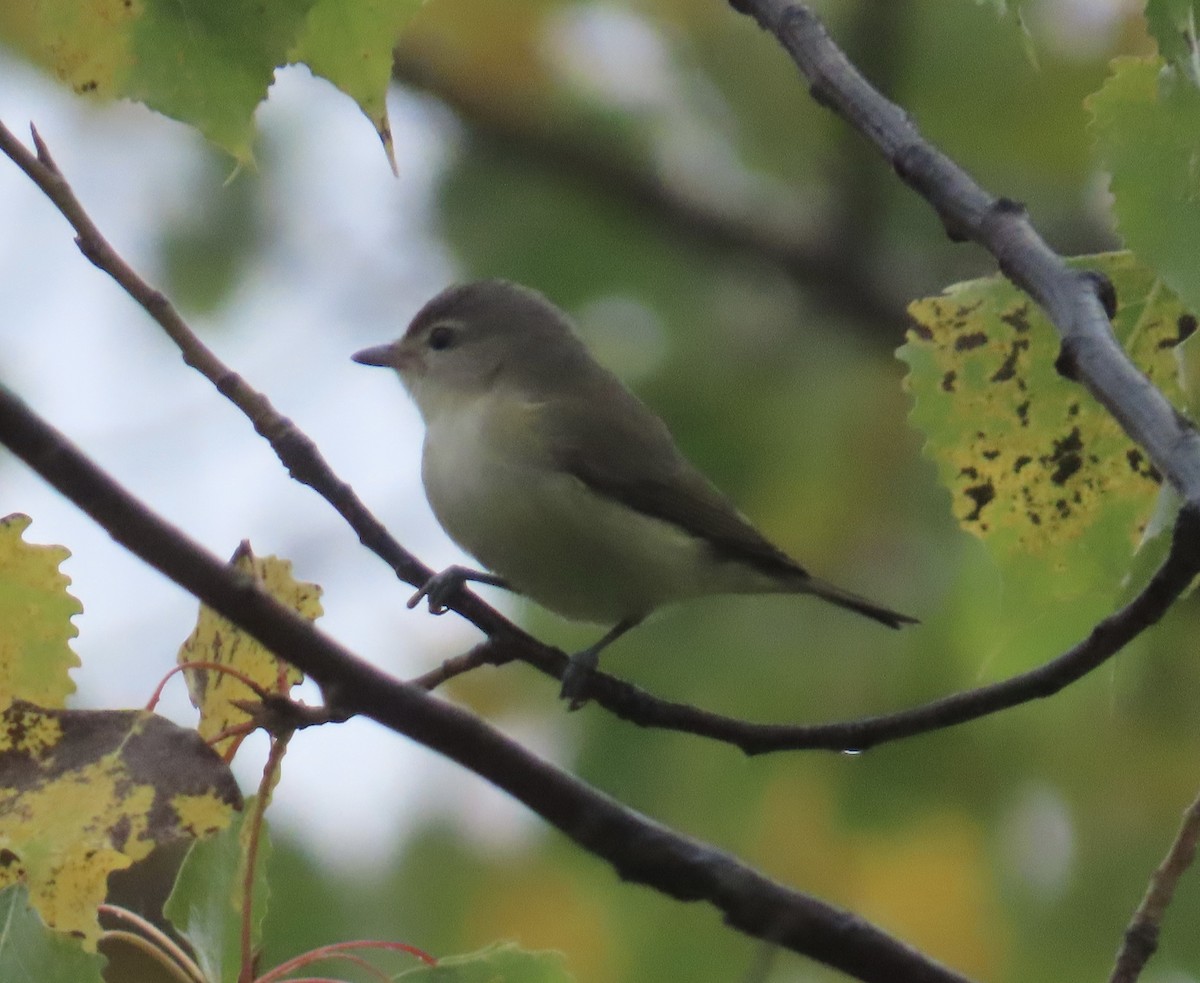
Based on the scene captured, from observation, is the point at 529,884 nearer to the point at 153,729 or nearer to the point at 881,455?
the point at 881,455

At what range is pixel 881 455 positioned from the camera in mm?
6070

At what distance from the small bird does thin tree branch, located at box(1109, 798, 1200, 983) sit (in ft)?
4.53

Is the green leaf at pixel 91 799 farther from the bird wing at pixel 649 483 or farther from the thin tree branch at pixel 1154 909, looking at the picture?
the bird wing at pixel 649 483

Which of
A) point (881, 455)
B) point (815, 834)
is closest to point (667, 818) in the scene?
point (815, 834)

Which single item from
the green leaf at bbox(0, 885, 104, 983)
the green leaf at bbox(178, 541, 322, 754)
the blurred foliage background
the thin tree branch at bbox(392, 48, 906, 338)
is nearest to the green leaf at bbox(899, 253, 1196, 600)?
the green leaf at bbox(178, 541, 322, 754)

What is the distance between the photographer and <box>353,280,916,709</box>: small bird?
11.9 ft

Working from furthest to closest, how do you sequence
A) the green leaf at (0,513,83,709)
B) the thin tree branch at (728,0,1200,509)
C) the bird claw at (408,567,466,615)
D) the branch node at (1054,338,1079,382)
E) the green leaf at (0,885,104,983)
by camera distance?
the bird claw at (408,567,466,615) < the green leaf at (0,513,83,709) < the green leaf at (0,885,104,983) < the branch node at (1054,338,1079,382) < the thin tree branch at (728,0,1200,509)

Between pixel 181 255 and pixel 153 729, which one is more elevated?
pixel 181 255

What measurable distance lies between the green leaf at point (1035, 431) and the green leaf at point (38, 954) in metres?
1.12

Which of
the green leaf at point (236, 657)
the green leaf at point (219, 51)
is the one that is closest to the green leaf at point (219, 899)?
the green leaf at point (236, 657)

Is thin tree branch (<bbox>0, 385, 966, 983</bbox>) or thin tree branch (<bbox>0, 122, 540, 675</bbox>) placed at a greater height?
thin tree branch (<bbox>0, 122, 540, 675</bbox>)

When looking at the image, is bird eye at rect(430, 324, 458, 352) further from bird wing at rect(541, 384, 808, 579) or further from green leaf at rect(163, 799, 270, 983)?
green leaf at rect(163, 799, 270, 983)

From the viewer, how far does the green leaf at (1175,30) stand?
1632mm

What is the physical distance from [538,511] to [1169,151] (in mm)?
2013
